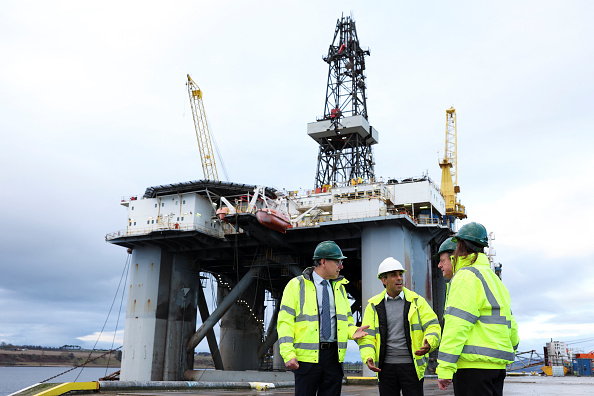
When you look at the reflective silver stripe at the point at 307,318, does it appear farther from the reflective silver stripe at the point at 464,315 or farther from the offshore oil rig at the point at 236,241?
the offshore oil rig at the point at 236,241

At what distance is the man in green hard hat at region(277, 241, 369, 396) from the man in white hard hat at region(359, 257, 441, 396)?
8.2 inches

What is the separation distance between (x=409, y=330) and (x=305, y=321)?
120cm

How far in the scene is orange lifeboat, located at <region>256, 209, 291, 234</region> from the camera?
30.5m

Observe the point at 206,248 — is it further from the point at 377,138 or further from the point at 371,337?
the point at 371,337

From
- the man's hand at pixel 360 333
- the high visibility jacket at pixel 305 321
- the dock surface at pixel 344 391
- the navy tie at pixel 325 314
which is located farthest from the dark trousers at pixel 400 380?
the dock surface at pixel 344 391

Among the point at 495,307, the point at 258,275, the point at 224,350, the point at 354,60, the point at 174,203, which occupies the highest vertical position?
the point at 354,60

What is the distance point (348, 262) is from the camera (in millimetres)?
40750

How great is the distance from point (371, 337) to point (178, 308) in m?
33.1

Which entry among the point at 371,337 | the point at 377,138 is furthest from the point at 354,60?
the point at 371,337

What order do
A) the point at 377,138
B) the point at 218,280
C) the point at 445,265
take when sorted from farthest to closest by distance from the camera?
the point at 377,138 → the point at 218,280 → the point at 445,265

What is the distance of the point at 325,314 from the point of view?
5719 millimetres

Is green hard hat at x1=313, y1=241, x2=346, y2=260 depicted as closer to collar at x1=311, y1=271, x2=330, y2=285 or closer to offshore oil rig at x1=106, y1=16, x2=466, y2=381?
collar at x1=311, y1=271, x2=330, y2=285

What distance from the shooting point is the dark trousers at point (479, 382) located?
167 inches

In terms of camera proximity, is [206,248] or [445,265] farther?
[206,248]
